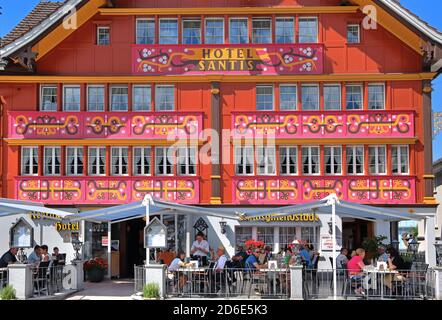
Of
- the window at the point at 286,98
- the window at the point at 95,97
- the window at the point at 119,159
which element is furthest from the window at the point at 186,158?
the window at the point at 286,98

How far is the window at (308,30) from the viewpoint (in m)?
28.2

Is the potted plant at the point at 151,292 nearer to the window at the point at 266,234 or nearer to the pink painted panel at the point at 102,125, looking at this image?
the window at the point at 266,234

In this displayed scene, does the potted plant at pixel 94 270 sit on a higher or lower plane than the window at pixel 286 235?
lower

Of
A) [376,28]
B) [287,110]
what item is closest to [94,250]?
[287,110]

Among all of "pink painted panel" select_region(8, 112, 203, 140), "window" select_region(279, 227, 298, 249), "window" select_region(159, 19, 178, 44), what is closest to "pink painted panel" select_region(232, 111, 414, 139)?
"pink painted panel" select_region(8, 112, 203, 140)

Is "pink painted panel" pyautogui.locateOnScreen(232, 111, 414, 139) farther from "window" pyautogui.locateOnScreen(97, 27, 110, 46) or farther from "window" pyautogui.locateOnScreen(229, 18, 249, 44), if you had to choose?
"window" pyautogui.locateOnScreen(97, 27, 110, 46)

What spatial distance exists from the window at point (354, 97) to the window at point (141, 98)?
7933mm

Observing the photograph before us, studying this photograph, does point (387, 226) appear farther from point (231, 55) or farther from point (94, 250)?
point (94, 250)

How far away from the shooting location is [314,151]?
27.7 metres

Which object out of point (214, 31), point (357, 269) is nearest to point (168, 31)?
point (214, 31)

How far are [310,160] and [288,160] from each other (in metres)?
0.87

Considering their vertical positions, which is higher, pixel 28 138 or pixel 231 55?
pixel 231 55

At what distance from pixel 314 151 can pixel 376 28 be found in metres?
5.53
